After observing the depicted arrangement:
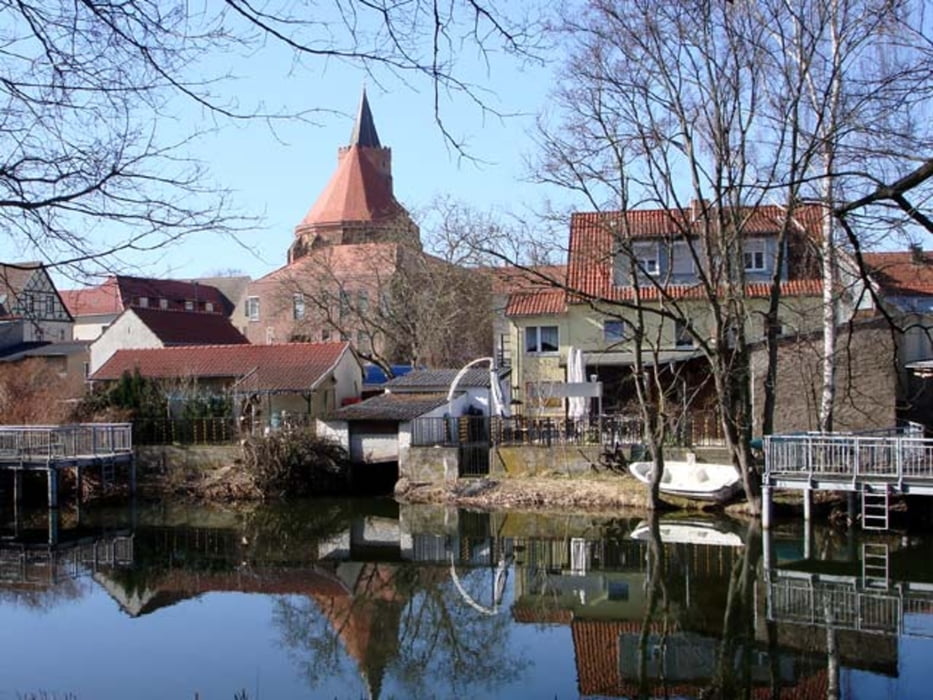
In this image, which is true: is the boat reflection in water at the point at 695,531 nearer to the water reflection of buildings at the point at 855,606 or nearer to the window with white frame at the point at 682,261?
the water reflection of buildings at the point at 855,606

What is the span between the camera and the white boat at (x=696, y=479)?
24250 millimetres

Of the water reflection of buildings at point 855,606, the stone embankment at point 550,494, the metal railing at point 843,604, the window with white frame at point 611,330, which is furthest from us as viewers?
the window with white frame at point 611,330

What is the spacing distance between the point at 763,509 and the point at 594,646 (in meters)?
8.63

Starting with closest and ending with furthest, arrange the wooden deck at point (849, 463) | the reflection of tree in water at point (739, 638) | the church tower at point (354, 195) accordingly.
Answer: the reflection of tree in water at point (739, 638), the wooden deck at point (849, 463), the church tower at point (354, 195)

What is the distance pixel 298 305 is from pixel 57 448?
28211mm

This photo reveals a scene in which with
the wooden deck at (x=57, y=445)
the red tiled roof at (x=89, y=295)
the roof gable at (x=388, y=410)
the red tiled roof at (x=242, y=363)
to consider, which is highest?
the red tiled roof at (x=89, y=295)

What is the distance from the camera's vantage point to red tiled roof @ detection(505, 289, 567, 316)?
118 feet

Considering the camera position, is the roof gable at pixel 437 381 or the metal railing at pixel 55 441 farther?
the roof gable at pixel 437 381

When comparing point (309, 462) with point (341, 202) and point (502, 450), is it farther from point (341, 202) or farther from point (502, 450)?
point (341, 202)

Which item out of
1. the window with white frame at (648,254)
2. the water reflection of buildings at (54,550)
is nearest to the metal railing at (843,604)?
the water reflection of buildings at (54,550)

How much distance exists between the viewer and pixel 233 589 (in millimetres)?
18000

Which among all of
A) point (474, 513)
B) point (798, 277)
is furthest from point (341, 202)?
point (474, 513)

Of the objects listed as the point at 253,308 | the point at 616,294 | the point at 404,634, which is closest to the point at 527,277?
the point at 404,634

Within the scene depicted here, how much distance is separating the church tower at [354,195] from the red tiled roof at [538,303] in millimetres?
39723
